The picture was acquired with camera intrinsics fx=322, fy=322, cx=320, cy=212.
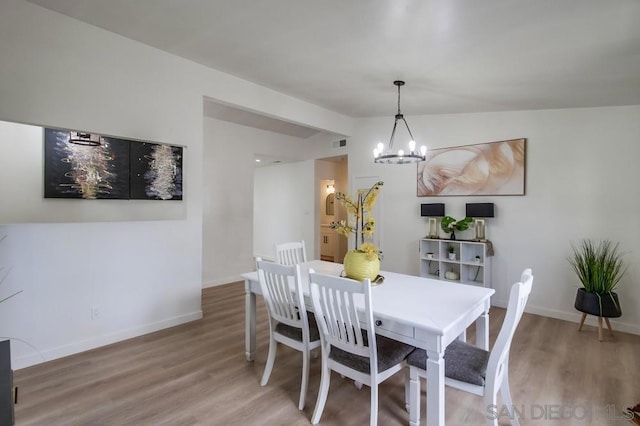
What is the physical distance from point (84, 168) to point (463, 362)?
3.38 m

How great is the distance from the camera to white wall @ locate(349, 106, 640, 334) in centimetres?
360

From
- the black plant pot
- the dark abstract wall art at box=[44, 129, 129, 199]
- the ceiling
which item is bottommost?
the black plant pot

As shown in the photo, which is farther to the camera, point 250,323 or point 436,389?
point 250,323

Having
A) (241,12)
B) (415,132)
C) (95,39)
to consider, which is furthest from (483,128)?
(95,39)

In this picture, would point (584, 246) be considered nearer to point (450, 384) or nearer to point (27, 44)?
point (450, 384)

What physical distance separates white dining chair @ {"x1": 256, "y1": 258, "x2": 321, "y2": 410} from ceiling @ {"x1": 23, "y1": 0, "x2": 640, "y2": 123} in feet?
6.21

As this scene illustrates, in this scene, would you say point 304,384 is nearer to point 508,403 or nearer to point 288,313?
point 288,313

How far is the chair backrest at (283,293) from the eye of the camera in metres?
2.17

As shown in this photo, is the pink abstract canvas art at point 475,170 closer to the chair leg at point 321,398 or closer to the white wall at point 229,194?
the white wall at point 229,194

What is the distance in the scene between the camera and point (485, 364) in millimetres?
1870

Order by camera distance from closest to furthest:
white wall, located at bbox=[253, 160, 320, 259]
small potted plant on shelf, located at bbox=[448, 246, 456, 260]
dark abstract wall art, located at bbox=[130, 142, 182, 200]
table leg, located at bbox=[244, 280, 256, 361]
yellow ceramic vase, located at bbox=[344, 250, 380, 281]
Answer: yellow ceramic vase, located at bbox=[344, 250, 380, 281]
table leg, located at bbox=[244, 280, 256, 361]
dark abstract wall art, located at bbox=[130, 142, 182, 200]
small potted plant on shelf, located at bbox=[448, 246, 456, 260]
white wall, located at bbox=[253, 160, 320, 259]

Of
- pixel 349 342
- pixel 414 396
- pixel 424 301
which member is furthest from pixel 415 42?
pixel 414 396

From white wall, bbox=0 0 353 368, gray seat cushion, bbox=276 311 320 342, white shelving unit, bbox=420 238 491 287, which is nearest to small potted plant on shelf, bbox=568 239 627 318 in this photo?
white shelving unit, bbox=420 238 491 287

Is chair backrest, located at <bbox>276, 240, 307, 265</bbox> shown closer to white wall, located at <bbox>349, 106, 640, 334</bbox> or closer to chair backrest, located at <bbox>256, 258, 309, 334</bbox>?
chair backrest, located at <bbox>256, 258, 309, 334</bbox>
